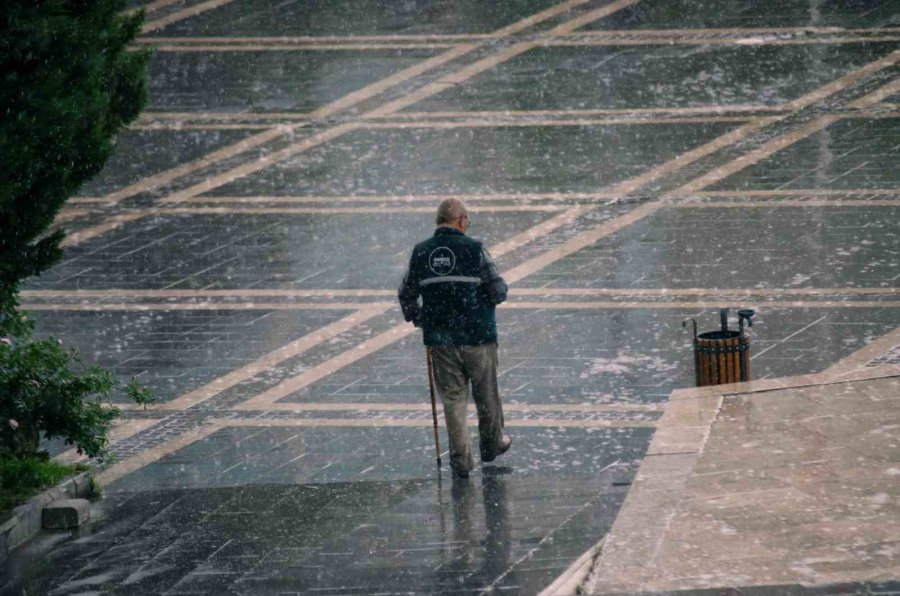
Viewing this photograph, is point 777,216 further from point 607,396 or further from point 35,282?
point 35,282

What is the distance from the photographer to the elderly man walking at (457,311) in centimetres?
1095

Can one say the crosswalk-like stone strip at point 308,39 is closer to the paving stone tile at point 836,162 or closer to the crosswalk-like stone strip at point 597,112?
the crosswalk-like stone strip at point 597,112

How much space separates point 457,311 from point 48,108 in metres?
2.78

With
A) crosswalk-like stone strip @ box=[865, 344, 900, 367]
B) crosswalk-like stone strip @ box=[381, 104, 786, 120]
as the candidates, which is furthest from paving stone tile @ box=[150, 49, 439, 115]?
crosswalk-like stone strip @ box=[865, 344, 900, 367]

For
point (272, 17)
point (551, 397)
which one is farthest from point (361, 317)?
point (272, 17)

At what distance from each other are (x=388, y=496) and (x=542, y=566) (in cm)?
205

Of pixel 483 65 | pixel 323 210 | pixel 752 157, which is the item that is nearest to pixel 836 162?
pixel 752 157

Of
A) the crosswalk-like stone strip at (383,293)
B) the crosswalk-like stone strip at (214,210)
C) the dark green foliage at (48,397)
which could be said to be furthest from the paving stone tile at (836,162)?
the dark green foliage at (48,397)

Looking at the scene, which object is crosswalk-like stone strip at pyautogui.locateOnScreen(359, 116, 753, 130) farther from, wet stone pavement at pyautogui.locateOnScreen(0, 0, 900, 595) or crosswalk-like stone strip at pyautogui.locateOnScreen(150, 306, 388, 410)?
crosswalk-like stone strip at pyautogui.locateOnScreen(150, 306, 388, 410)

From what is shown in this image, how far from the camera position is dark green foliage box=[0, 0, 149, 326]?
9.92 meters

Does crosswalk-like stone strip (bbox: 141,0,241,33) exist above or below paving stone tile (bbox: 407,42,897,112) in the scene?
above

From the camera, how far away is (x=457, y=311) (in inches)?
435

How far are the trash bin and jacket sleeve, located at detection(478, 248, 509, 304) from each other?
1.70m

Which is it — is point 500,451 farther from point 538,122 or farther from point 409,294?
point 538,122
